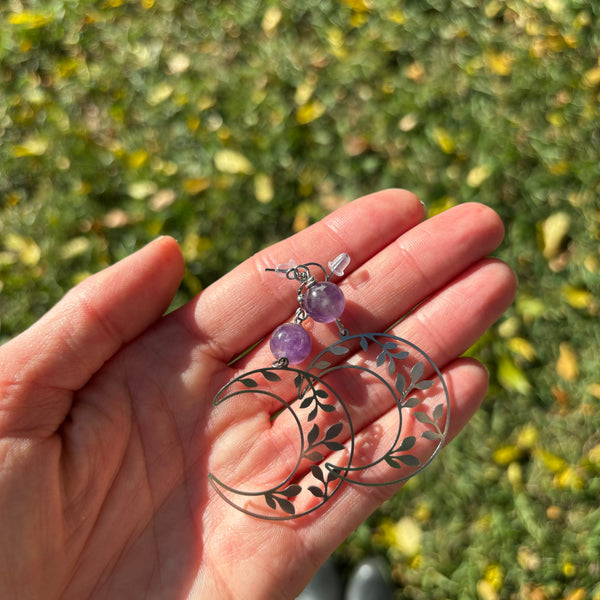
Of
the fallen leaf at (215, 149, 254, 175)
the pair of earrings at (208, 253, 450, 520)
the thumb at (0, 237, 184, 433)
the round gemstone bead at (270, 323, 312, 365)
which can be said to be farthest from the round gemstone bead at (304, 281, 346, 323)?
the fallen leaf at (215, 149, 254, 175)

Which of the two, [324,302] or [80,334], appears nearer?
[80,334]

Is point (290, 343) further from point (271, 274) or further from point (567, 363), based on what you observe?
point (567, 363)

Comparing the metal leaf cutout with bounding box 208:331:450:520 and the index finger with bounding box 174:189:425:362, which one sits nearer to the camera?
the metal leaf cutout with bounding box 208:331:450:520

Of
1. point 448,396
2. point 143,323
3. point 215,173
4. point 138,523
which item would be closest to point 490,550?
point 448,396

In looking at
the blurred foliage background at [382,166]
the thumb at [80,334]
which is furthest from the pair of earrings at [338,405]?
the blurred foliage background at [382,166]

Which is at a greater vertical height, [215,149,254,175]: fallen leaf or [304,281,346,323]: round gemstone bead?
[215,149,254,175]: fallen leaf

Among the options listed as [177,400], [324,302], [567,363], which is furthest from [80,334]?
[567,363]

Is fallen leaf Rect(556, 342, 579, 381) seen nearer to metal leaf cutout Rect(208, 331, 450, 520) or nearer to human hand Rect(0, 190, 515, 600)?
human hand Rect(0, 190, 515, 600)

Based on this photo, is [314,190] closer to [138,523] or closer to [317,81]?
[317,81]
